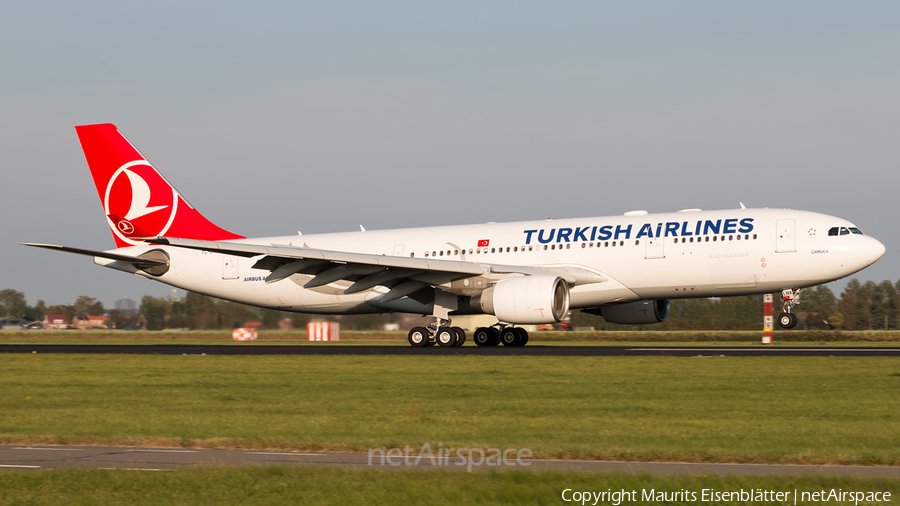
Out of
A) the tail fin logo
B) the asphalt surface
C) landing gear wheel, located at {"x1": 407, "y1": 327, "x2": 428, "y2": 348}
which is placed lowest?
the asphalt surface

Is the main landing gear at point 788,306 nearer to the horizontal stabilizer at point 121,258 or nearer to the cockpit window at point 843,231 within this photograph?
the cockpit window at point 843,231

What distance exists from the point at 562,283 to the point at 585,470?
19.4 m

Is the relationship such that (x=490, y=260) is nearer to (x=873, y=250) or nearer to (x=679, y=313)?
(x=873, y=250)

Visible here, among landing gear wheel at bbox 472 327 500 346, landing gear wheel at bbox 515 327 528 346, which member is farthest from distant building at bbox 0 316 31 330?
landing gear wheel at bbox 515 327 528 346

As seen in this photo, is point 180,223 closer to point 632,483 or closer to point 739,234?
point 739,234

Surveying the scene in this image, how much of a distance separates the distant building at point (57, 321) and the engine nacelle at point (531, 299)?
46.8m

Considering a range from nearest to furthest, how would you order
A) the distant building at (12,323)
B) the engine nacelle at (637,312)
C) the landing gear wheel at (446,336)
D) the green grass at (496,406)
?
1. the green grass at (496,406)
2. the landing gear wheel at (446,336)
3. the engine nacelle at (637,312)
4. the distant building at (12,323)

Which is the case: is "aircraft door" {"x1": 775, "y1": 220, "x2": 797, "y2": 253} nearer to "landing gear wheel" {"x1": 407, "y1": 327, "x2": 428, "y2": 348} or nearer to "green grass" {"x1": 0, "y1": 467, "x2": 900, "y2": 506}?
"landing gear wheel" {"x1": 407, "y1": 327, "x2": 428, "y2": 348}

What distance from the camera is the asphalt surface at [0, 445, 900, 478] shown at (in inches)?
341

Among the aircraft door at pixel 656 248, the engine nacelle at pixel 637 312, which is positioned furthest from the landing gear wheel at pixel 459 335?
the aircraft door at pixel 656 248

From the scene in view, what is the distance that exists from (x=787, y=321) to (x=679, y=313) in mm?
28277

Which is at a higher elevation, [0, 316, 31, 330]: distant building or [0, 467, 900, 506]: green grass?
[0, 316, 31, 330]: distant building

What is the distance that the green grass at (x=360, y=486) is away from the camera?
7699mm

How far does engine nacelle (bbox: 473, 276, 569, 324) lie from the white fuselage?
168 centimetres
